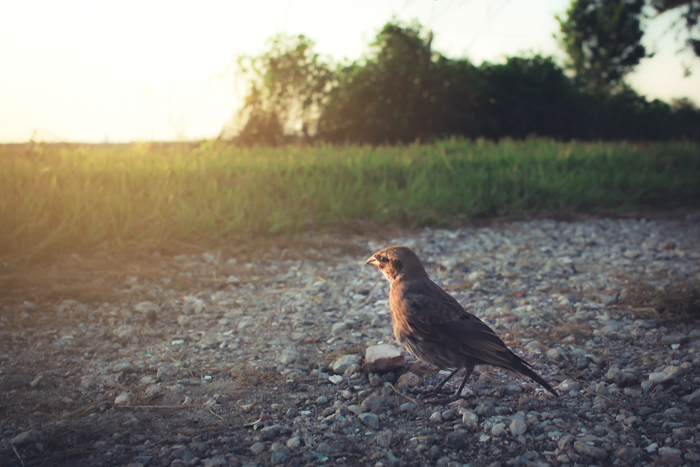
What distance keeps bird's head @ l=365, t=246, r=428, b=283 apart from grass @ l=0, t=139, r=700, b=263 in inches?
116

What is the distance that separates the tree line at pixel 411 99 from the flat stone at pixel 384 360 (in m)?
7.68

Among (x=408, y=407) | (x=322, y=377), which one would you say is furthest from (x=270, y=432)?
(x=408, y=407)

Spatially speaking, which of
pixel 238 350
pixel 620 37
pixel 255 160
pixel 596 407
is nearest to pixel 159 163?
pixel 255 160

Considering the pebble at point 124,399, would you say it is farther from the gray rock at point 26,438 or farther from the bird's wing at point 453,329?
the bird's wing at point 453,329

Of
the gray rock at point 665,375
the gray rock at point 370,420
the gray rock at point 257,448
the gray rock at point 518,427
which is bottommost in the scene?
the gray rock at point 257,448

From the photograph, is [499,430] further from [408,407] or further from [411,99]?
[411,99]

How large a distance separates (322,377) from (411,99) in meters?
12.5

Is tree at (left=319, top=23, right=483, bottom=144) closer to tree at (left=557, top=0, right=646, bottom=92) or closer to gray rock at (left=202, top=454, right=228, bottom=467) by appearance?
gray rock at (left=202, top=454, right=228, bottom=467)

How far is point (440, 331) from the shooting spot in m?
2.50

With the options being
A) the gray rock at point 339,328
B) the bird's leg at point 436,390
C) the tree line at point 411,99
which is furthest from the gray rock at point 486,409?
the tree line at point 411,99

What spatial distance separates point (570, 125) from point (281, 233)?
51.4ft

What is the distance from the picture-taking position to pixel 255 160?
7.54 meters

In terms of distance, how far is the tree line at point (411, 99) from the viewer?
40.3 feet

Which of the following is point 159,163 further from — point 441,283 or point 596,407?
point 596,407
